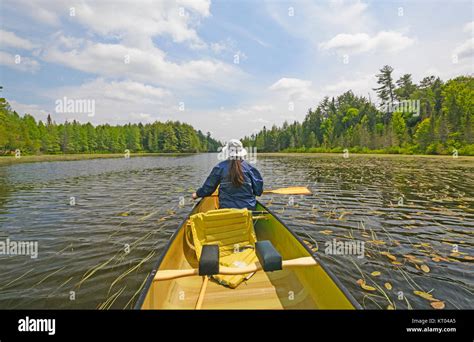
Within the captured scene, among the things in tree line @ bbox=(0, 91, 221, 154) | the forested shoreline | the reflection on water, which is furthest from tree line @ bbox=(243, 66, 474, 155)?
tree line @ bbox=(0, 91, 221, 154)

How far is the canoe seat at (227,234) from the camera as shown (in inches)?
161

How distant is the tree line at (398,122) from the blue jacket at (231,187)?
50559mm

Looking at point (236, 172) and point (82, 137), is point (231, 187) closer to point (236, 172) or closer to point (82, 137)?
point (236, 172)

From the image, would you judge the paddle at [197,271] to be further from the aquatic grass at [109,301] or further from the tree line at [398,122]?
the tree line at [398,122]

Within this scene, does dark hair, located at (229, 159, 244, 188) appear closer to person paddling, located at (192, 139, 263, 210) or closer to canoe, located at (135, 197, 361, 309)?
person paddling, located at (192, 139, 263, 210)

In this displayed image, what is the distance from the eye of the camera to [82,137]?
7681cm

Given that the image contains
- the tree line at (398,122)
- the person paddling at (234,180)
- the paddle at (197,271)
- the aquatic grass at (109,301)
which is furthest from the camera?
the tree line at (398,122)

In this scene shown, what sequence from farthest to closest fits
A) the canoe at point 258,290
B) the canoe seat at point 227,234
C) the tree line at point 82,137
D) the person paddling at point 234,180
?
the tree line at point 82,137
the person paddling at point 234,180
the canoe seat at point 227,234
the canoe at point 258,290

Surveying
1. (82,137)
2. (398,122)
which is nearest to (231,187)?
(398,122)

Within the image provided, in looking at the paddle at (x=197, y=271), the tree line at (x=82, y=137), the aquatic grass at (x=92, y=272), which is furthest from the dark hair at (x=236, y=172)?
the tree line at (x=82, y=137)

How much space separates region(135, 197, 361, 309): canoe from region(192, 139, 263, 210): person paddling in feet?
3.78

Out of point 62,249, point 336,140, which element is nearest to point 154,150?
point 336,140

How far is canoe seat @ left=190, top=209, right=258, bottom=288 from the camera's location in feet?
13.4

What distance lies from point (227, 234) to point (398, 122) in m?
68.5
